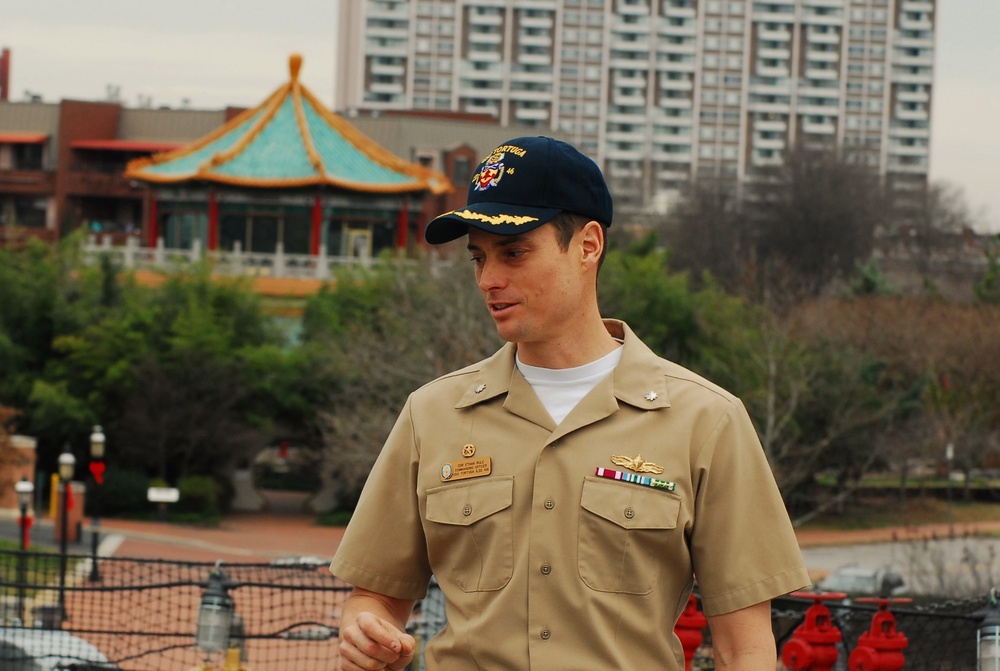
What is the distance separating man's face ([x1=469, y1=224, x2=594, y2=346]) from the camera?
313 cm

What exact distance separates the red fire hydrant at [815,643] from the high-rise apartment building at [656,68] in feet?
370

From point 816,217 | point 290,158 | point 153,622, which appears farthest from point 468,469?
point 816,217

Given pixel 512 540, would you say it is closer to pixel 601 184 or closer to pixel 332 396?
pixel 601 184

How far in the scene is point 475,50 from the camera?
122188 millimetres

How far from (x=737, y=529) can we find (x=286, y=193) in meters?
41.7

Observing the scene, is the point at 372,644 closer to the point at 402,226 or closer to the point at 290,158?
the point at 402,226

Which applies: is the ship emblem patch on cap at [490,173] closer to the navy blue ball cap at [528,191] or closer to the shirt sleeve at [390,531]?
the navy blue ball cap at [528,191]

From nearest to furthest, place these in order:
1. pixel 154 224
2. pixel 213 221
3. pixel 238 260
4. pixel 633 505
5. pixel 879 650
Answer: pixel 633 505 → pixel 879 650 → pixel 238 260 → pixel 213 221 → pixel 154 224

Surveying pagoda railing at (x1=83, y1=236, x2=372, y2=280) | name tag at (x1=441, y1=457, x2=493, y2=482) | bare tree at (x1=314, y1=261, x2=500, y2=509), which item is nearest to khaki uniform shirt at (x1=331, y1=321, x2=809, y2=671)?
name tag at (x1=441, y1=457, x2=493, y2=482)

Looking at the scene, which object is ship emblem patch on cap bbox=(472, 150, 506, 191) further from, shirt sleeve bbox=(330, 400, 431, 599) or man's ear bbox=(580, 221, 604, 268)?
shirt sleeve bbox=(330, 400, 431, 599)

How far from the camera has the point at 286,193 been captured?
44.0 m

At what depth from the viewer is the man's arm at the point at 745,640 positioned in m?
3.00

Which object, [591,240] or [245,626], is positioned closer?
[591,240]

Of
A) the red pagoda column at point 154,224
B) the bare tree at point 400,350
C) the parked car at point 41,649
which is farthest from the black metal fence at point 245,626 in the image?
the red pagoda column at point 154,224
